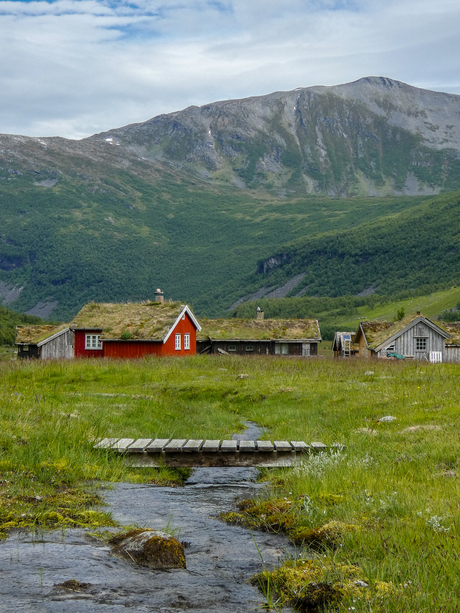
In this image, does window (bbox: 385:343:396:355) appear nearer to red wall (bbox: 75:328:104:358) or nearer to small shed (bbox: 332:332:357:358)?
small shed (bbox: 332:332:357:358)

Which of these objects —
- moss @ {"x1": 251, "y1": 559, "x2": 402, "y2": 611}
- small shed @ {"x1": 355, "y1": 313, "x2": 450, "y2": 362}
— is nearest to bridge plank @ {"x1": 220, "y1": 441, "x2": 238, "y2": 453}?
moss @ {"x1": 251, "y1": 559, "x2": 402, "y2": 611}

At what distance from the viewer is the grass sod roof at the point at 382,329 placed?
62231 mm

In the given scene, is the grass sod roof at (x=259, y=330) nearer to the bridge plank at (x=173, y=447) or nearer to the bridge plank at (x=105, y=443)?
the bridge plank at (x=105, y=443)

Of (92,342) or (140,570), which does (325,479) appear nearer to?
(140,570)

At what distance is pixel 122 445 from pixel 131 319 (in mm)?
44630

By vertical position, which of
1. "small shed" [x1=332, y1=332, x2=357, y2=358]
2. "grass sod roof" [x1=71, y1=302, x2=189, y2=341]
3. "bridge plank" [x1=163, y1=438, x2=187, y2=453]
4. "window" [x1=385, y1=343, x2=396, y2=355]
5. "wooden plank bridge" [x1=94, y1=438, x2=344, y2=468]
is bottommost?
"small shed" [x1=332, y1=332, x2=357, y2=358]

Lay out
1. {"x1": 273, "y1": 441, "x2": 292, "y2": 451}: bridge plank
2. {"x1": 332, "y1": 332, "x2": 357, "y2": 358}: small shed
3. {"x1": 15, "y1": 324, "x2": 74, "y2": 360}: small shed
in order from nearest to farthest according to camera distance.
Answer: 1. {"x1": 273, "y1": 441, "x2": 292, "y2": 451}: bridge plank
2. {"x1": 15, "y1": 324, "x2": 74, "y2": 360}: small shed
3. {"x1": 332, "y1": 332, "x2": 357, "y2": 358}: small shed

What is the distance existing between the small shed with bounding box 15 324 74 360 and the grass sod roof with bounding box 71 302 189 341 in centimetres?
1332

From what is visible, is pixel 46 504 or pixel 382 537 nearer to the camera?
pixel 382 537

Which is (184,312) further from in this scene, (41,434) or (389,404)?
(41,434)

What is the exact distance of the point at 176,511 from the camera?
9484 millimetres

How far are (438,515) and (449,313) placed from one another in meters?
185

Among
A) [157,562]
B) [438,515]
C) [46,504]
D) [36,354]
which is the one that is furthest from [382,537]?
[36,354]

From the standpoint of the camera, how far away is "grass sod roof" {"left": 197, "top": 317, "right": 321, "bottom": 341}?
74.1m
